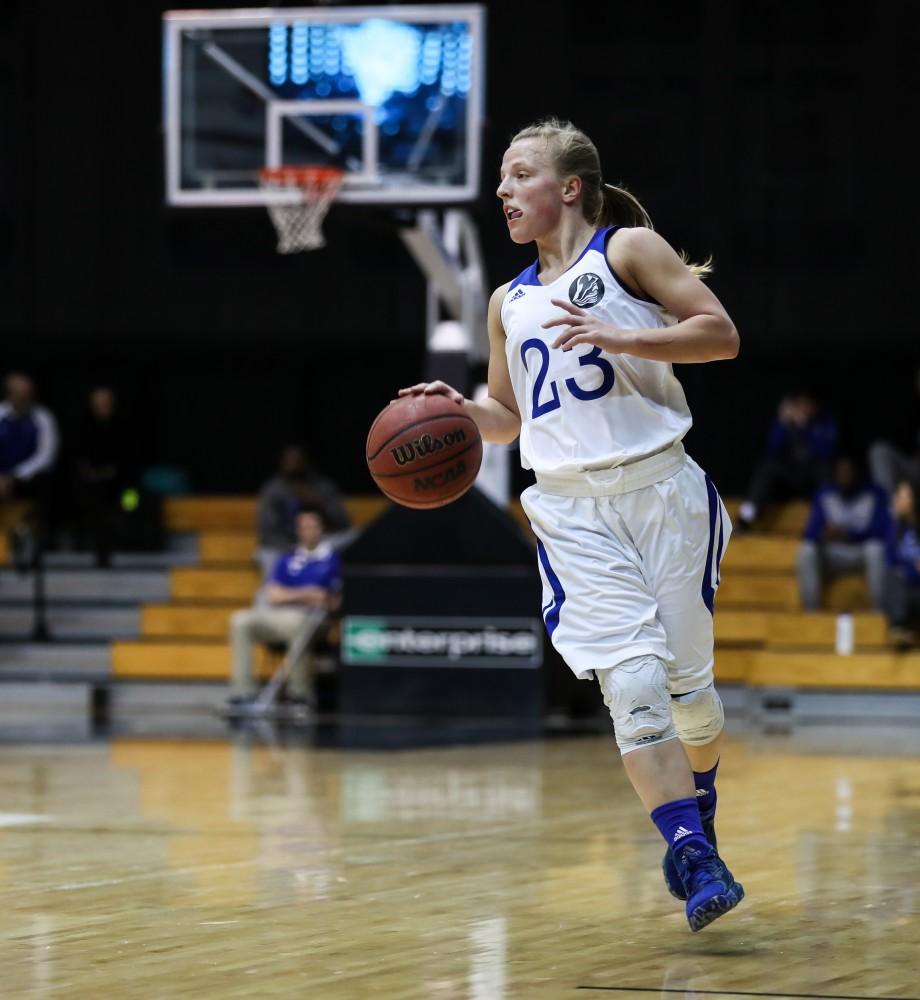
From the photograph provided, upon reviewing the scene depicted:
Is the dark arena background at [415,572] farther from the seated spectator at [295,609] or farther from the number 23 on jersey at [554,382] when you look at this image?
the number 23 on jersey at [554,382]

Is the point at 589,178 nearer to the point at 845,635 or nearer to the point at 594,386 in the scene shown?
the point at 594,386

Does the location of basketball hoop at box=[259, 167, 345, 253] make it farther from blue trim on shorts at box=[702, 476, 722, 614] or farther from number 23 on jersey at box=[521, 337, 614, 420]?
blue trim on shorts at box=[702, 476, 722, 614]

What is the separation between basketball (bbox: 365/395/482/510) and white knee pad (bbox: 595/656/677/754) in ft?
2.19

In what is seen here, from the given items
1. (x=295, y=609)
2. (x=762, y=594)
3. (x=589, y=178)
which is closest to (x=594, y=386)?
(x=589, y=178)

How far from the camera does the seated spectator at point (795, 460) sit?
1520 cm

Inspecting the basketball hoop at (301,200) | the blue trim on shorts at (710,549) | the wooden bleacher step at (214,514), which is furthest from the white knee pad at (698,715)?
the wooden bleacher step at (214,514)

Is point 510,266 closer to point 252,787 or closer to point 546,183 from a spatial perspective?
point 252,787

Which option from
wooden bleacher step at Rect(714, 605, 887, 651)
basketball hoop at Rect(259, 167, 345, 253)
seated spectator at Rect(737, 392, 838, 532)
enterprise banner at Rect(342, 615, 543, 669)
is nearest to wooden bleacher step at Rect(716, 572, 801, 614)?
wooden bleacher step at Rect(714, 605, 887, 651)

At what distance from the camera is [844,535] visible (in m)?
14.4

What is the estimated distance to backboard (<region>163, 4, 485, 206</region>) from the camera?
11922 millimetres

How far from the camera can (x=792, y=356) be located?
1706cm

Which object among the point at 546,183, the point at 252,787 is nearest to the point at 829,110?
the point at 252,787

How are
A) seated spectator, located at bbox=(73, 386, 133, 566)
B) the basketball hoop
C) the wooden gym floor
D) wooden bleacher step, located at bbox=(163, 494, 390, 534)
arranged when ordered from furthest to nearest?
wooden bleacher step, located at bbox=(163, 494, 390, 534), seated spectator, located at bbox=(73, 386, 133, 566), the basketball hoop, the wooden gym floor

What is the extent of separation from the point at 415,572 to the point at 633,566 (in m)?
8.45
